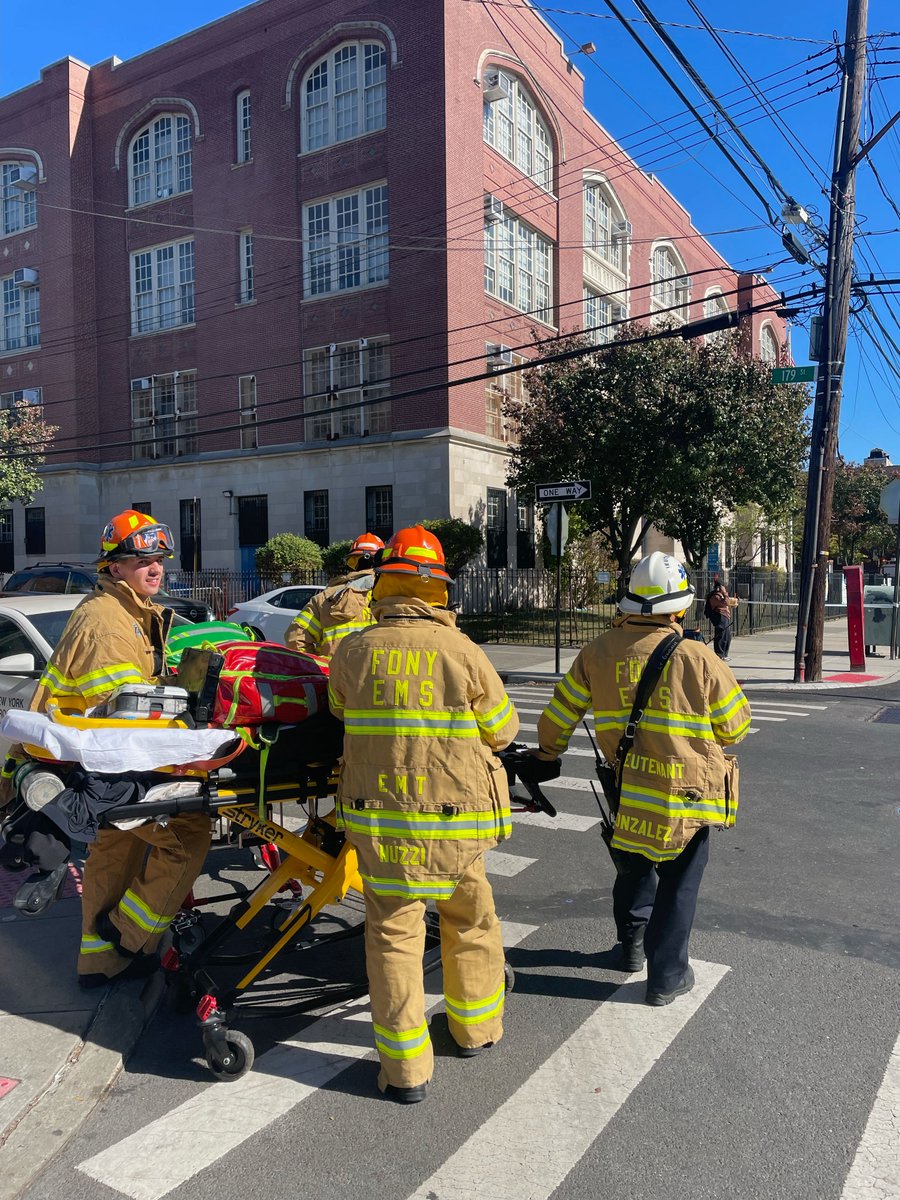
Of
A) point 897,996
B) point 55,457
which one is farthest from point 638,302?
point 897,996

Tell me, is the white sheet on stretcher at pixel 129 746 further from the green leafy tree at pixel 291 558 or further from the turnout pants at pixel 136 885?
the green leafy tree at pixel 291 558

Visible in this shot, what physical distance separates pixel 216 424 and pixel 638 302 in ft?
62.6

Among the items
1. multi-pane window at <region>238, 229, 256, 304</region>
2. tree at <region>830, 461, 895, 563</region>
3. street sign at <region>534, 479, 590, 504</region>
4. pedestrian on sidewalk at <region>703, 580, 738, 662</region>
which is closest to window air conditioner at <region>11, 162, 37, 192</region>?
multi-pane window at <region>238, 229, 256, 304</region>

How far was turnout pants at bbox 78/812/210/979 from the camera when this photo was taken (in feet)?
12.4

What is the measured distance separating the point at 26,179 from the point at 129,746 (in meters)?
36.0

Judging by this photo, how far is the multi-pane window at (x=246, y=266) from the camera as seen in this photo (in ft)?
91.5

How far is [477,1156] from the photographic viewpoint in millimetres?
2828

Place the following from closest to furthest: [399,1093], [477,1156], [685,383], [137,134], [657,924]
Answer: [477,1156] → [399,1093] → [657,924] → [685,383] → [137,134]

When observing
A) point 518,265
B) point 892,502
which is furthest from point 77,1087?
point 518,265

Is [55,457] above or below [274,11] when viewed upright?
below

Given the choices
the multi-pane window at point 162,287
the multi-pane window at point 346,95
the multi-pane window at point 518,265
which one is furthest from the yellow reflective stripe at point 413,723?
the multi-pane window at point 162,287

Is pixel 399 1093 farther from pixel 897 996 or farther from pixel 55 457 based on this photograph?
pixel 55 457

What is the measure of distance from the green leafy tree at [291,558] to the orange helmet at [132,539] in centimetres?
1885

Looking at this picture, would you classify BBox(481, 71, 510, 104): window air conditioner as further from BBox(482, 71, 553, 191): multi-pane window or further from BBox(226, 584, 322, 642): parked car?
BBox(226, 584, 322, 642): parked car
